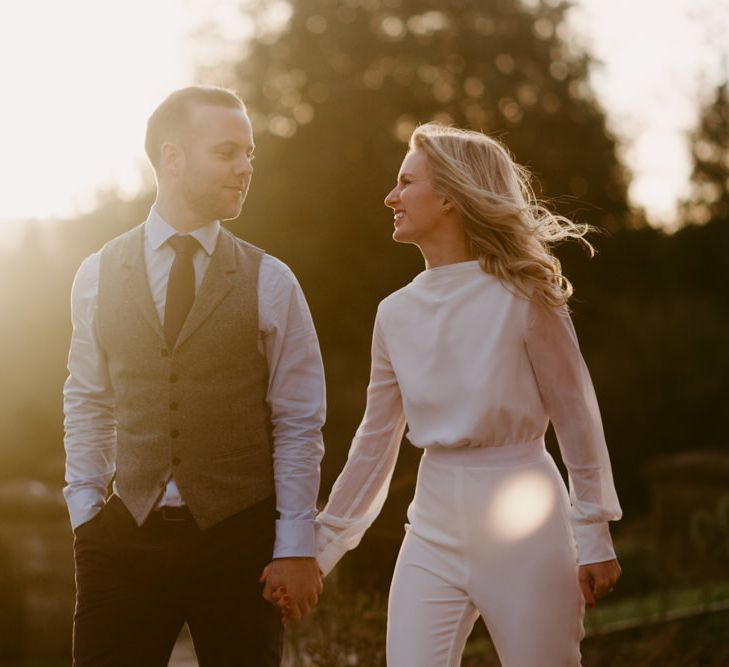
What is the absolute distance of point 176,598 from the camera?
3600 mm

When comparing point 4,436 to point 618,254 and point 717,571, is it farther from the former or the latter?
point 618,254

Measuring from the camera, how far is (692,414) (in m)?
22.6

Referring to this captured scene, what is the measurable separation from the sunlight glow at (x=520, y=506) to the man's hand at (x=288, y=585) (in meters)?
0.56

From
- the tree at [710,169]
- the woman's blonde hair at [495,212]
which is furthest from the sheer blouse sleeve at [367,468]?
the tree at [710,169]

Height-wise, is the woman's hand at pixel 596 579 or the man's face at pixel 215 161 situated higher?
the man's face at pixel 215 161

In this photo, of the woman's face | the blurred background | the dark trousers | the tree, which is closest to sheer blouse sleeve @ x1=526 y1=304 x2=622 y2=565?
the woman's face

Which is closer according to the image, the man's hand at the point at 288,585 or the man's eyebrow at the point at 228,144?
the man's hand at the point at 288,585

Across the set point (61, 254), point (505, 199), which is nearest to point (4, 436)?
point (61, 254)

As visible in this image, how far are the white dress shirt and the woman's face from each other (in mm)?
393

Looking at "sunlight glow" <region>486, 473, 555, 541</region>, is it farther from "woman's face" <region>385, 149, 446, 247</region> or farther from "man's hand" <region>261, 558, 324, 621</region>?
"woman's face" <region>385, 149, 446, 247</region>

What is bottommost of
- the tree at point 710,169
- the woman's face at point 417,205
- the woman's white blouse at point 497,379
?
the woman's white blouse at point 497,379

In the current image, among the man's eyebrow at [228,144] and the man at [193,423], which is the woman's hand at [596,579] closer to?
the man at [193,423]

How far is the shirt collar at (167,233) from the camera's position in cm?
384

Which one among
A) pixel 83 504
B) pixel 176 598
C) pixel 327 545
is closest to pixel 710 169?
pixel 327 545
